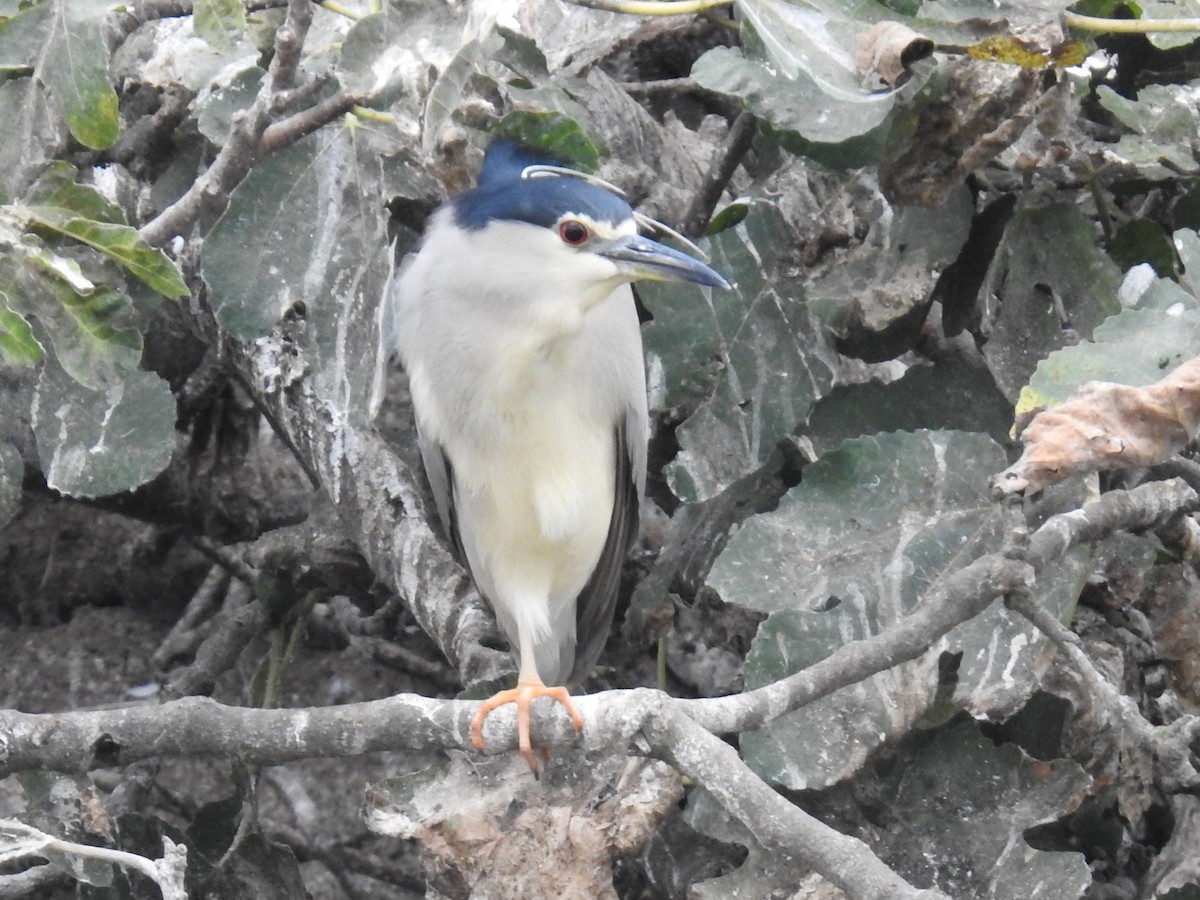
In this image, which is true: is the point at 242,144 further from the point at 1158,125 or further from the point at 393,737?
the point at 1158,125

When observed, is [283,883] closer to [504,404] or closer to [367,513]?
[367,513]

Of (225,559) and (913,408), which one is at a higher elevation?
(913,408)

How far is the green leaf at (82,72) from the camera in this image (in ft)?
7.06

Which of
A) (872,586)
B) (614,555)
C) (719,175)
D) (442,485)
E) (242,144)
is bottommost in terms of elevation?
(614,555)

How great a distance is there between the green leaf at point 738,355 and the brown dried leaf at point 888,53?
0.33 m

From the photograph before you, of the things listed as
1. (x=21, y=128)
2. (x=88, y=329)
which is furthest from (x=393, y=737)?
(x=21, y=128)

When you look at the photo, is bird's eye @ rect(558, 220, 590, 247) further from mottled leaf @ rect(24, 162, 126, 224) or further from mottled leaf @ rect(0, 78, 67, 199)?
mottled leaf @ rect(0, 78, 67, 199)

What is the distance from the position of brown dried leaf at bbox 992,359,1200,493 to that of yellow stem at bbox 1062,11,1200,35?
586 millimetres

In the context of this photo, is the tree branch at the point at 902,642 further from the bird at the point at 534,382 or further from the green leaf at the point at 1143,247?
the green leaf at the point at 1143,247

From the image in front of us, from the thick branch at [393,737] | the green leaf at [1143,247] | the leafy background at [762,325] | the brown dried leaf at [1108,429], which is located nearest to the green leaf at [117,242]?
the leafy background at [762,325]

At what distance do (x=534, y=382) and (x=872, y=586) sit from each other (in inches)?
27.1

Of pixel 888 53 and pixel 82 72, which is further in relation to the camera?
pixel 82 72

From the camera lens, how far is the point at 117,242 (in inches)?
80.7

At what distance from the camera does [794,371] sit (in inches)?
88.4
